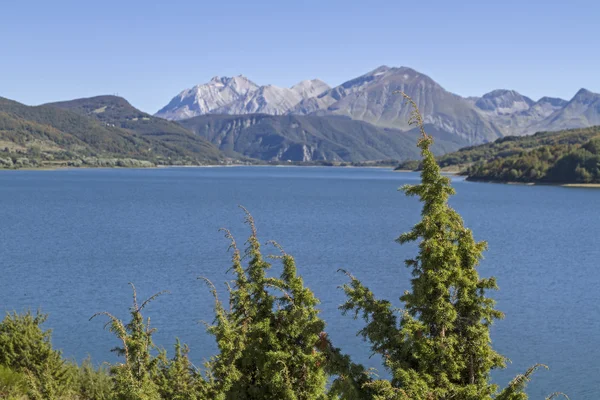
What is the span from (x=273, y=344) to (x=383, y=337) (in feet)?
10.9

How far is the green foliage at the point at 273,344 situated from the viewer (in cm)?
1577

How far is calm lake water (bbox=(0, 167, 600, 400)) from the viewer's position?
43981 millimetres

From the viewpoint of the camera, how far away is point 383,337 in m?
14.3

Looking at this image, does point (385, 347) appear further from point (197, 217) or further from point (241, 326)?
point (197, 217)

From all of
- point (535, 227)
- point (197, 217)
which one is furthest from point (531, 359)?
point (197, 217)

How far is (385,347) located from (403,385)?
1202 millimetres

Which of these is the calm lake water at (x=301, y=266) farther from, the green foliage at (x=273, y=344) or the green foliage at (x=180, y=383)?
the green foliage at (x=273, y=344)

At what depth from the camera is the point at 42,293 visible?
57.5 meters

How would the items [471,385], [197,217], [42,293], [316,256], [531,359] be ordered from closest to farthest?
[471,385] → [531,359] → [42,293] → [316,256] → [197,217]

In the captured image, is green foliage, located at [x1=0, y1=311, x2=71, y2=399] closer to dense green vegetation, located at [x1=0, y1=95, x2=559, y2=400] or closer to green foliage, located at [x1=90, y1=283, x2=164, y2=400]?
green foliage, located at [x1=90, y1=283, x2=164, y2=400]

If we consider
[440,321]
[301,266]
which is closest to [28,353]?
[440,321]

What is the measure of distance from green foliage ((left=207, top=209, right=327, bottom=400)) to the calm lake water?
22567mm

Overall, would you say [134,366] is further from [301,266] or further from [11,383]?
[301,266]

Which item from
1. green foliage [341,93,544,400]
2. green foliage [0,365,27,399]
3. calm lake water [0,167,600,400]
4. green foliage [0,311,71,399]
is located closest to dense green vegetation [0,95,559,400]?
green foliage [341,93,544,400]
